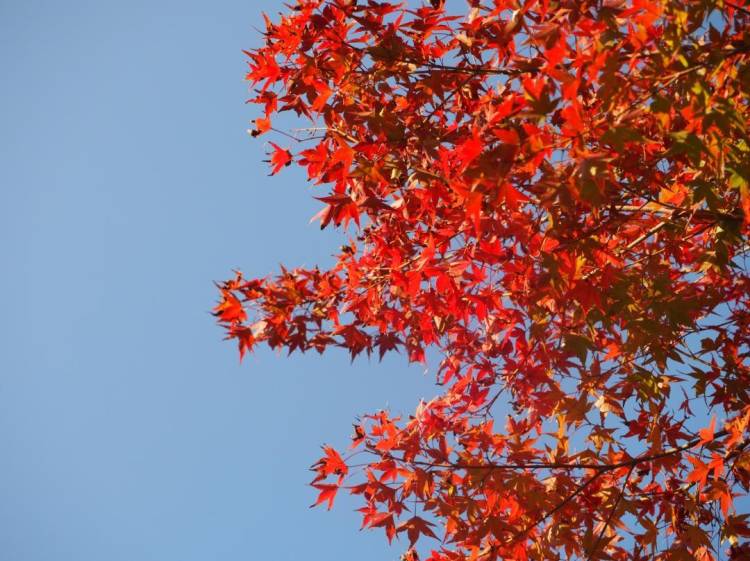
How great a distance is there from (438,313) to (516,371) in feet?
2.02

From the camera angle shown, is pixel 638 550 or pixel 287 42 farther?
pixel 638 550

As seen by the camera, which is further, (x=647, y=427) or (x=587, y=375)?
(x=647, y=427)

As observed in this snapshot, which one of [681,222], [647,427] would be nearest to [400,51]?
[681,222]

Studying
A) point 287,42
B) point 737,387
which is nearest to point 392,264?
point 287,42

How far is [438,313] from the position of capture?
3.63 meters

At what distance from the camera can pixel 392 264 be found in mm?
3529

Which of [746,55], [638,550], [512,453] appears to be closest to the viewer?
[746,55]

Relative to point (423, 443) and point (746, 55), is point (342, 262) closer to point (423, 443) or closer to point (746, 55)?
point (423, 443)

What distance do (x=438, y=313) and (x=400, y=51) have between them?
131 cm

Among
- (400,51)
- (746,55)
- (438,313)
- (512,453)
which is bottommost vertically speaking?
(512,453)

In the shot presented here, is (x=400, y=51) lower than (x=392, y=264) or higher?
higher

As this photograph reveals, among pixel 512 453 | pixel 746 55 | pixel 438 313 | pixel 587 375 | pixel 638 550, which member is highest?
Answer: pixel 746 55

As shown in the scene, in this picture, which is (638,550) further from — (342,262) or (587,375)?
(342,262)

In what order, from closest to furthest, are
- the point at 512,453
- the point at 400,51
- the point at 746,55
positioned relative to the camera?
1. the point at 746,55
2. the point at 400,51
3. the point at 512,453
